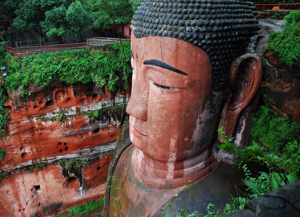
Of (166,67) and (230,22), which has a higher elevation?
(230,22)

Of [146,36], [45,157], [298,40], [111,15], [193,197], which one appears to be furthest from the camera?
[111,15]

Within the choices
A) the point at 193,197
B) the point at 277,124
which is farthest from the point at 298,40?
the point at 193,197

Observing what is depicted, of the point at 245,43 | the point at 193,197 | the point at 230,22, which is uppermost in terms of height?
the point at 230,22

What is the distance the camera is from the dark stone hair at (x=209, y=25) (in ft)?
9.57

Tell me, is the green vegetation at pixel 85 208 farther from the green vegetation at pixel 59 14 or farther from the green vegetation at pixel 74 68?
the green vegetation at pixel 59 14

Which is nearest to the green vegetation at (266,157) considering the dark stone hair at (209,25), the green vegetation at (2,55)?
the dark stone hair at (209,25)

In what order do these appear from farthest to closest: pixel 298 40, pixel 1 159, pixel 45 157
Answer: pixel 45 157 < pixel 1 159 < pixel 298 40

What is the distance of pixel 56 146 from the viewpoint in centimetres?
1038

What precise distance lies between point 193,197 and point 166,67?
206 centimetres

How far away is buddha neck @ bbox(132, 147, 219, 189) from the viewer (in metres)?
3.67

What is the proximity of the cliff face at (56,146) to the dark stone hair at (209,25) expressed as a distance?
758cm

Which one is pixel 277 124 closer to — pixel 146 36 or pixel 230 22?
pixel 230 22

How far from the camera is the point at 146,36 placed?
3.19 m

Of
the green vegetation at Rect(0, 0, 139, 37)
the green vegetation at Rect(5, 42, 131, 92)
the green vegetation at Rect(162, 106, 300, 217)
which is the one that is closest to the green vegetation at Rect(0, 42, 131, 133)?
the green vegetation at Rect(5, 42, 131, 92)
